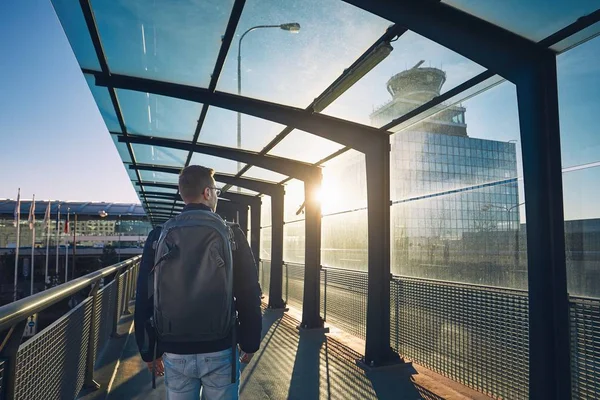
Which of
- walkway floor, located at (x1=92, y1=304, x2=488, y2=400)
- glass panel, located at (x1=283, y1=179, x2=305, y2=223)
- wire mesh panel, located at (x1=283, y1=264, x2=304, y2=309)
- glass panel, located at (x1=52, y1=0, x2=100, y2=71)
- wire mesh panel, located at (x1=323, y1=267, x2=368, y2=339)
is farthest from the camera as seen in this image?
glass panel, located at (x1=283, y1=179, x2=305, y2=223)

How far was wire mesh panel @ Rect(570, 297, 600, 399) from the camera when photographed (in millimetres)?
3307

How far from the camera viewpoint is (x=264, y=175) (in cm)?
1060

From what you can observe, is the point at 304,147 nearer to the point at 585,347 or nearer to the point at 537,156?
the point at 537,156

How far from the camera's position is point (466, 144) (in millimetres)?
5070

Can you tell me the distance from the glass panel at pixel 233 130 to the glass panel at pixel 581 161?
4.12 m

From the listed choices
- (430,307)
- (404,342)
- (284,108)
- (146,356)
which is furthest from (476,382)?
A: (284,108)

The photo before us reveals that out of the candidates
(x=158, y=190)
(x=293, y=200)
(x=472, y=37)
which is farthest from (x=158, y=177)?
(x=472, y=37)

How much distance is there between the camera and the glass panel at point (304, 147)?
7121 millimetres

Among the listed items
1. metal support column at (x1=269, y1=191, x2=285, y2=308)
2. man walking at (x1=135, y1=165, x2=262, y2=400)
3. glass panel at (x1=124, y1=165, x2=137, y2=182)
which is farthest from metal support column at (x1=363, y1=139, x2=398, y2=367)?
glass panel at (x1=124, y1=165, x2=137, y2=182)

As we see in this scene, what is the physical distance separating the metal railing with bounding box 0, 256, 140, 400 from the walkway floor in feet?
2.16

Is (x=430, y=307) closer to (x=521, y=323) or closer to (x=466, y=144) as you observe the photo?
(x=521, y=323)

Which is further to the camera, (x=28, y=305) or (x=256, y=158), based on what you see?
(x=256, y=158)

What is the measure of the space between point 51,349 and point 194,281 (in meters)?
1.29

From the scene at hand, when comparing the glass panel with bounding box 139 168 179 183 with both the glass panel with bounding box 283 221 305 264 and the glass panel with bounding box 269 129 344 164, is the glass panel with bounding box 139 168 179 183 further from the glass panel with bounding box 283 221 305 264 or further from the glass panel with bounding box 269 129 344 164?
the glass panel with bounding box 269 129 344 164
